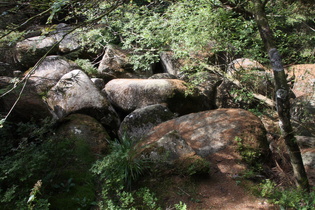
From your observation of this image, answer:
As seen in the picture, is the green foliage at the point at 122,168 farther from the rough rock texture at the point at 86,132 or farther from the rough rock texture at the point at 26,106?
the rough rock texture at the point at 26,106

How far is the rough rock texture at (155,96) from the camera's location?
26.9ft

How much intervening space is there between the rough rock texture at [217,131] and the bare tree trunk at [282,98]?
1.37 meters

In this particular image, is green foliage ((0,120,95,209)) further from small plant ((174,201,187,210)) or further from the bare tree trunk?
the bare tree trunk

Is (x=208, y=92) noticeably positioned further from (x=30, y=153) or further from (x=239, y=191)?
(x=30, y=153)

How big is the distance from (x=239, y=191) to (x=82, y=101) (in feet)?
18.0

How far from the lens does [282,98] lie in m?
2.95

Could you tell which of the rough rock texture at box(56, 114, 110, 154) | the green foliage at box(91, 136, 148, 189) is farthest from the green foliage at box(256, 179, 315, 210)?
the rough rock texture at box(56, 114, 110, 154)

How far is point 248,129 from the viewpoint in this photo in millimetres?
4891

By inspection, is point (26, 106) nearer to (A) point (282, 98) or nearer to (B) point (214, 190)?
(B) point (214, 190)

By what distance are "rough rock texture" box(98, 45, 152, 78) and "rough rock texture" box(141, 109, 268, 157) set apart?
5.89m

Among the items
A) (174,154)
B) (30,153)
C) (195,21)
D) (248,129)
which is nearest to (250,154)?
(248,129)

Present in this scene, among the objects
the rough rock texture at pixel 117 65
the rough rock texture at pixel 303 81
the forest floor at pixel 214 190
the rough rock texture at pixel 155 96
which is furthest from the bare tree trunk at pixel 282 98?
the rough rock texture at pixel 117 65

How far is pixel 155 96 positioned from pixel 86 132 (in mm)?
3044

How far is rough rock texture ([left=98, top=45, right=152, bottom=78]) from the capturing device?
11102 mm
